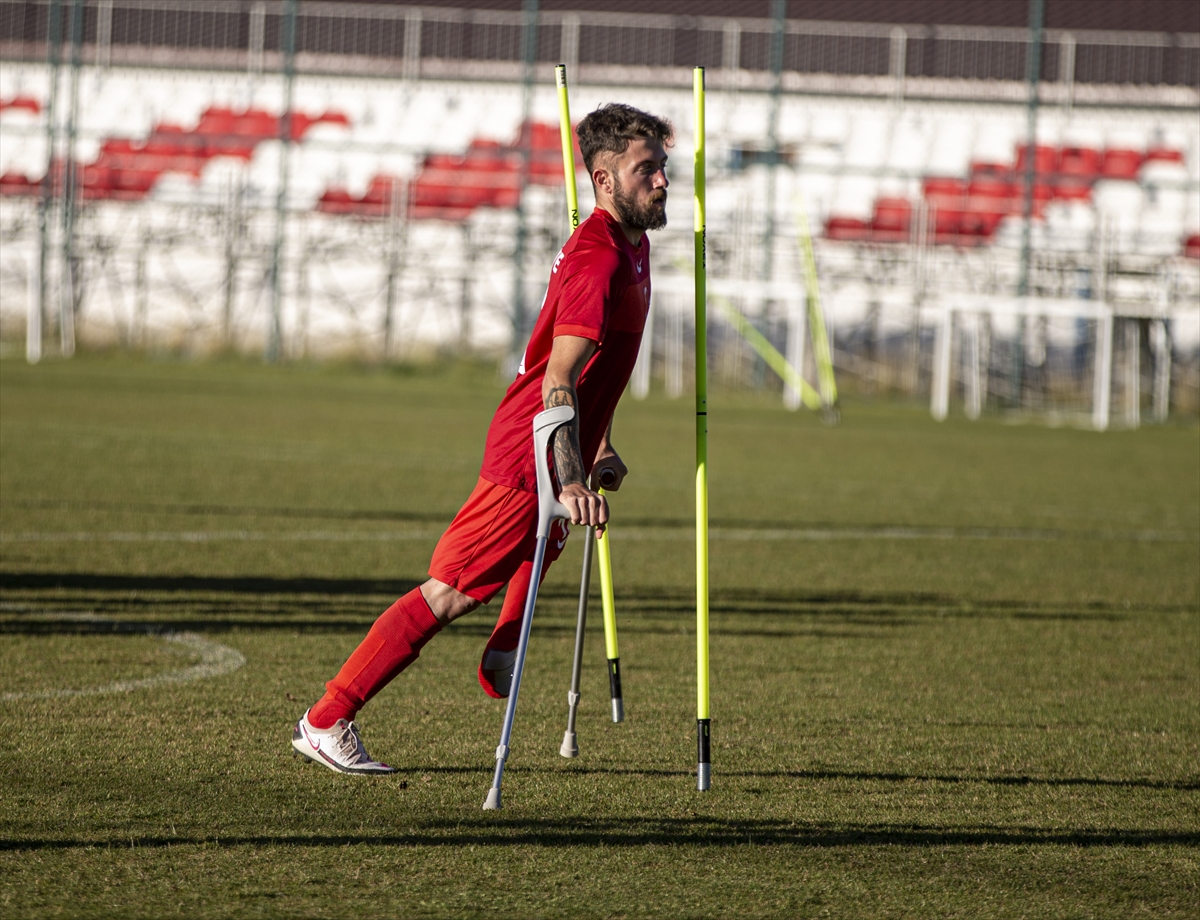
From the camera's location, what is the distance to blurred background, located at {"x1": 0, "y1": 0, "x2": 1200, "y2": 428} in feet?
105

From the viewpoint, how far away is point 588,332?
3912 millimetres

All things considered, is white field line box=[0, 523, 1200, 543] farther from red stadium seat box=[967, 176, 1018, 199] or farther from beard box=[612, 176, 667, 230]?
red stadium seat box=[967, 176, 1018, 199]

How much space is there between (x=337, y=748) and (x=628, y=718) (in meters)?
1.23

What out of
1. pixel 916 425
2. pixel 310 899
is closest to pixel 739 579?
pixel 310 899

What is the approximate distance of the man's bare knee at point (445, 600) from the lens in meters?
4.28

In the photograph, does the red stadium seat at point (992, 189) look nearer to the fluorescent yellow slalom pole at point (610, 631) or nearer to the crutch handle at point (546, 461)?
the fluorescent yellow slalom pole at point (610, 631)

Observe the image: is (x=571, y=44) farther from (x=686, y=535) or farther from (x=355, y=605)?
(x=355, y=605)

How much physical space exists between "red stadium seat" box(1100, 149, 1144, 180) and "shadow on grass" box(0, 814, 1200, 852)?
31832mm

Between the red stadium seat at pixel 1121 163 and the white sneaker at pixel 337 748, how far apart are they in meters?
32.1

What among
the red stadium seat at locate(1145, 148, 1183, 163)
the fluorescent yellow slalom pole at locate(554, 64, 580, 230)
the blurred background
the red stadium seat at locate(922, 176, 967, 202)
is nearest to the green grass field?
the fluorescent yellow slalom pole at locate(554, 64, 580, 230)

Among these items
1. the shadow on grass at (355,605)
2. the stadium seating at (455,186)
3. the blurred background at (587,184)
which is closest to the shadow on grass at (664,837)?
the shadow on grass at (355,605)

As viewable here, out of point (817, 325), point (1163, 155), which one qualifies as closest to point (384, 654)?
point (817, 325)

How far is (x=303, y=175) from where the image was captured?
35.8 m

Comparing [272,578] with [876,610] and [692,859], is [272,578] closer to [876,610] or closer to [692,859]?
[876,610]
